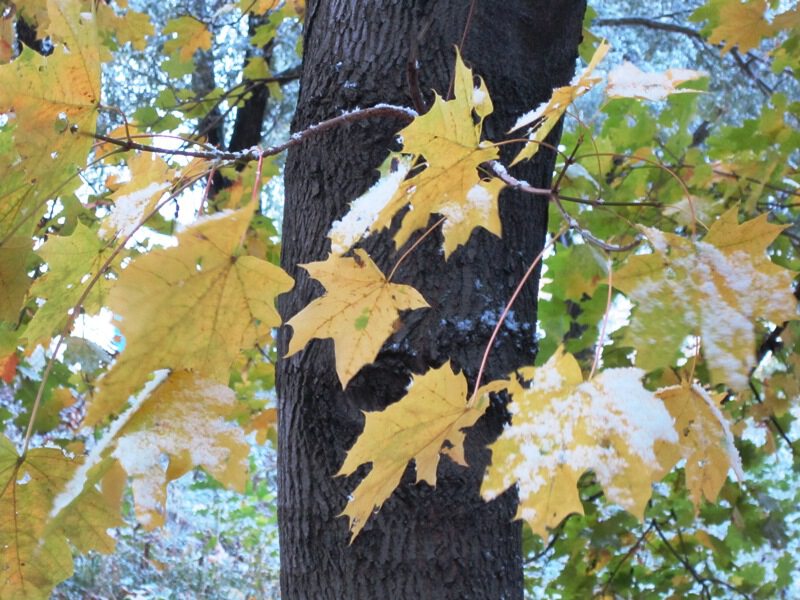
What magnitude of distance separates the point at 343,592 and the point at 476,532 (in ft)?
0.62

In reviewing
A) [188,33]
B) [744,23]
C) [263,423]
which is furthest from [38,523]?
[188,33]

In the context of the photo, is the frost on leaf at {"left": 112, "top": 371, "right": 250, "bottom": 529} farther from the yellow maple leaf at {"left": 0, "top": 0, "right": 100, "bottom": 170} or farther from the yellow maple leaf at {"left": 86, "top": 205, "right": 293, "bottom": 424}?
the yellow maple leaf at {"left": 0, "top": 0, "right": 100, "bottom": 170}

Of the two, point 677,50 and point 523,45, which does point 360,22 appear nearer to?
point 523,45

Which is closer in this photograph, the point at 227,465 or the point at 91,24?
the point at 227,465

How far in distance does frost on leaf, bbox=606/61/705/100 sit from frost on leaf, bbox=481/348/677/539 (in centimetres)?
25

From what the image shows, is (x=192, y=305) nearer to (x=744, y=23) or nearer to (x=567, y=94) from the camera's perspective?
(x=567, y=94)

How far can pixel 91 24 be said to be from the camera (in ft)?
2.59

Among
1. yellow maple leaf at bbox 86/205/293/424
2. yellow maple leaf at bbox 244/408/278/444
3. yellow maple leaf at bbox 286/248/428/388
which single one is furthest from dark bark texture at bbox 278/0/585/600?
yellow maple leaf at bbox 244/408/278/444

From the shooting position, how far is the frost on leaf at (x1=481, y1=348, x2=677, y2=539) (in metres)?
0.61

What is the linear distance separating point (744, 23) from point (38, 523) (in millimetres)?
1908

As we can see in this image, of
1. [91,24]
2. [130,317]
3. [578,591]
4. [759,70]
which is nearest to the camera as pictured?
[130,317]

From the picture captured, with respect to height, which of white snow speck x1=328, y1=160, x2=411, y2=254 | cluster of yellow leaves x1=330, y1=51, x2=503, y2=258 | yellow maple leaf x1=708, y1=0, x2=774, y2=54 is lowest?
white snow speck x1=328, y1=160, x2=411, y2=254

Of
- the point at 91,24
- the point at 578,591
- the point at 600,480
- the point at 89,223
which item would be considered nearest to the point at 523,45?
the point at 91,24

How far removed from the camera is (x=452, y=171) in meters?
0.70
